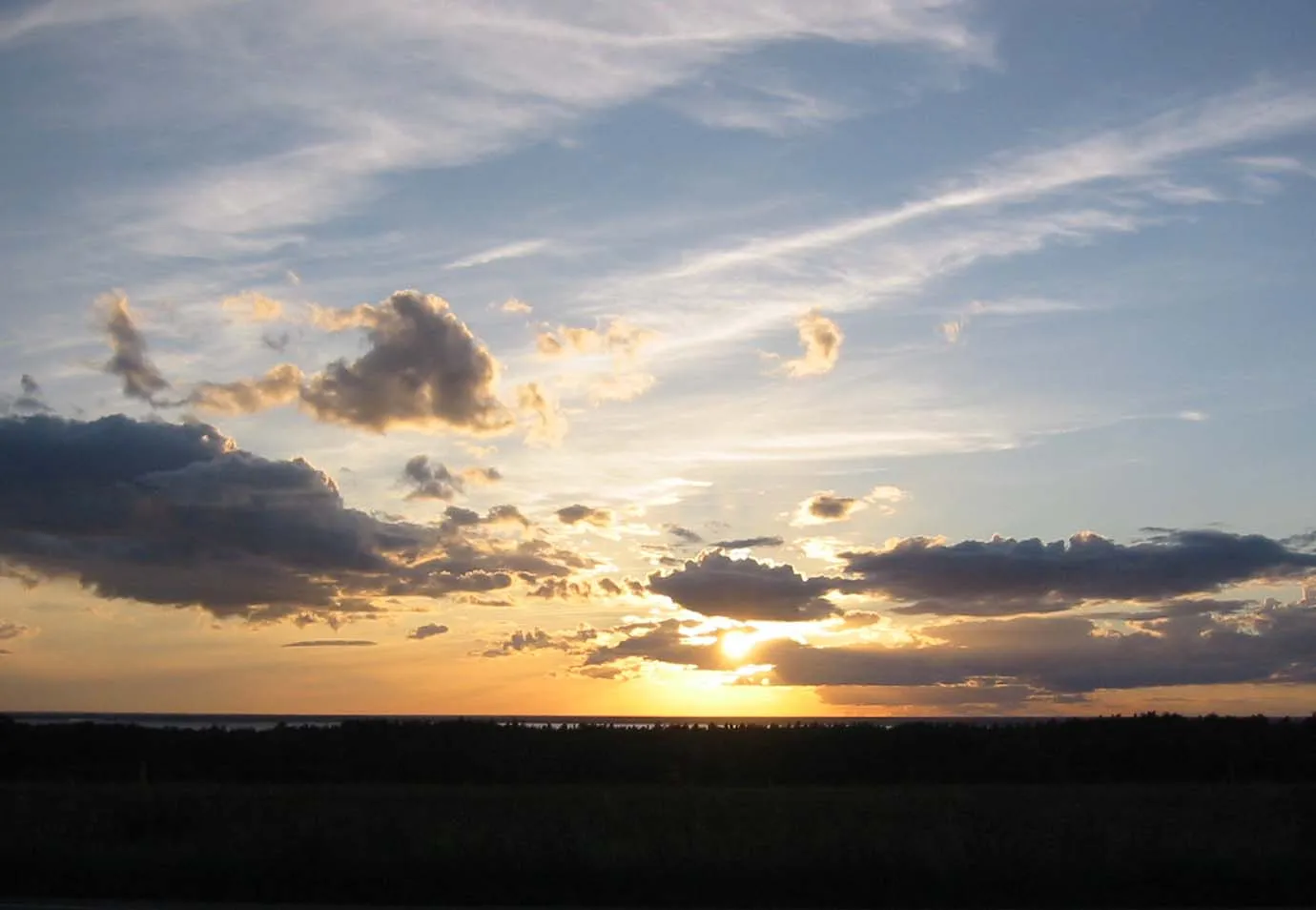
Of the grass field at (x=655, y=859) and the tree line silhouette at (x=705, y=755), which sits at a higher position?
the grass field at (x=655, y=859)

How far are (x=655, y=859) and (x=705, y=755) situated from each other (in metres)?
35.5

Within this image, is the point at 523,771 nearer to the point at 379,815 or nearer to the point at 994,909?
the point at 379,815

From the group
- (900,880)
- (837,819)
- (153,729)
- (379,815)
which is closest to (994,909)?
(900,880)

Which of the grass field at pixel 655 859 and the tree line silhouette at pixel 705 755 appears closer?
the grass field at pixel 655 859

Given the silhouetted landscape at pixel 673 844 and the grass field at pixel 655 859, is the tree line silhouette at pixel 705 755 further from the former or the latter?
the grass field at pixel 655 859

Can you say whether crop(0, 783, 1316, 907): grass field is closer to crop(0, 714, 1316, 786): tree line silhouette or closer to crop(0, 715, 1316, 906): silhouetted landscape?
crop(0, 715, 1316, 906): silhouetted landscape

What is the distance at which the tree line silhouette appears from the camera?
170 feet

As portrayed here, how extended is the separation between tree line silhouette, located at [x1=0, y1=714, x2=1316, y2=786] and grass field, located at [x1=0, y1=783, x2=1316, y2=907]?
27.1 meters

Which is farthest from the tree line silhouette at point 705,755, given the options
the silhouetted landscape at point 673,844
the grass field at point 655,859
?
the grass field at point 655,859

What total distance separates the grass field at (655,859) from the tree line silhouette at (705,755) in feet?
88.8

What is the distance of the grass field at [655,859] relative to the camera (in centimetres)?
1788

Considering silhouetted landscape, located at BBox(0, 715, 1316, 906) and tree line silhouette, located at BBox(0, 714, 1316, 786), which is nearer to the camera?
silhouetted landscape, located at BBox(0, 715, 1316, 906)

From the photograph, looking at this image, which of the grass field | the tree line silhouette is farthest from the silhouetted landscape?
the tree line silhouette

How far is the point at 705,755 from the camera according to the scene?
53.7 metres
